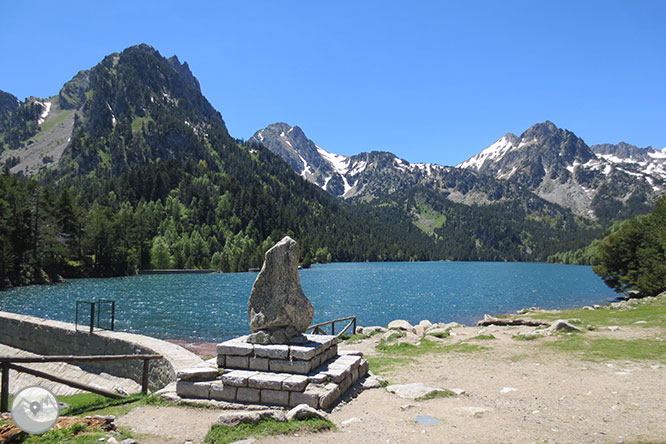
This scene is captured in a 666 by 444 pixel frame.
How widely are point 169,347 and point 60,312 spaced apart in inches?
1212

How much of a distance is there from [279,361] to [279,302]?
1.79 metres

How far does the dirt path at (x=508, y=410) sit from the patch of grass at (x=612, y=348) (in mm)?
1013

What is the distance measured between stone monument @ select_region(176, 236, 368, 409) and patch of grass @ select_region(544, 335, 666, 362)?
365 inches

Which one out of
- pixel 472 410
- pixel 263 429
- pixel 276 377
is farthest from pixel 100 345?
pixel 472 410

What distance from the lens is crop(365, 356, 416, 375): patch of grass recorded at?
15.1 metres

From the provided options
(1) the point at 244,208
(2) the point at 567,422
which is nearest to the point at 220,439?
(2) the point at 567,422

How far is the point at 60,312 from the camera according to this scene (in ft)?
133

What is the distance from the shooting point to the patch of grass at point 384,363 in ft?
49.4

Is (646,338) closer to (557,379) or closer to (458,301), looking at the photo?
(557,379)

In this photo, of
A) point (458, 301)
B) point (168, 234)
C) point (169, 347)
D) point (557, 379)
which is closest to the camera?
point (557, 379)

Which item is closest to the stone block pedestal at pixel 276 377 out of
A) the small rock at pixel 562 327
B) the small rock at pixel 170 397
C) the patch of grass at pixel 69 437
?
the small rock at pixel 170 397

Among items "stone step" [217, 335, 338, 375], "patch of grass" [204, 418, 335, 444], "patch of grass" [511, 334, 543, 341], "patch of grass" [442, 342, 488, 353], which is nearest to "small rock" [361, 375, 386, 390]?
"stone step" [217, 335, 338, 375]

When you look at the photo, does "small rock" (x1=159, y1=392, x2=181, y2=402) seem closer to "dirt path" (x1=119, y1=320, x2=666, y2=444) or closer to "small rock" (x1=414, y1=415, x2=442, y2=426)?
"dirt path" (x1=119, y1=320, x2=666, y2=444)

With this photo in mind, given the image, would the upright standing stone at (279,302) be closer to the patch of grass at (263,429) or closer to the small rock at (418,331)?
the patch of grass at (263,429)
